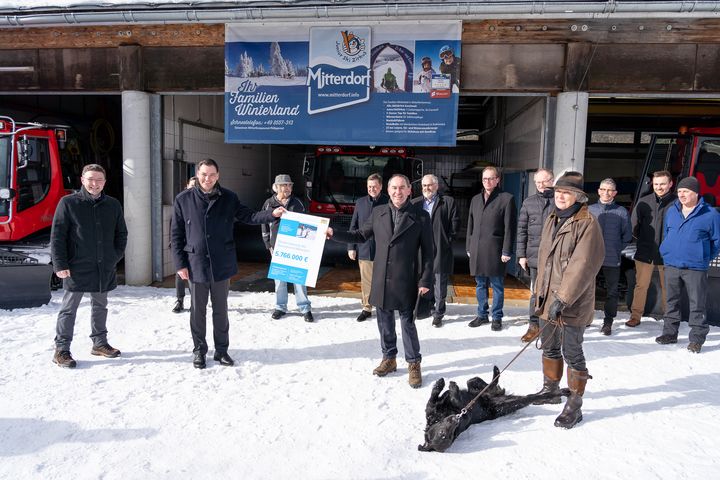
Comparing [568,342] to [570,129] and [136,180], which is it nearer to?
[570,129]

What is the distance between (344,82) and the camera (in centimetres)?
714

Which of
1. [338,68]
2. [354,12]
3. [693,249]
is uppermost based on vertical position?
[354,12]

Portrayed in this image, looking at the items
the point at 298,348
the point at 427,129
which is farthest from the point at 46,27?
the point at 298,348

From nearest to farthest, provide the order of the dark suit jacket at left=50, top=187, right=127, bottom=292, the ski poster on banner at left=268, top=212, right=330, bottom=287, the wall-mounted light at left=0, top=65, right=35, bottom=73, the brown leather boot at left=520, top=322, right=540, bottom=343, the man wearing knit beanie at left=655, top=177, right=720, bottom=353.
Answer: the dark suit jacket at left=50, top=187, right=127, bottom=292 → the ski poster on banner at left=268, top=212, right=330, bottom=287 → the man wearing knit beanie at left=655, top=177, right=720, bottom=353 → the brown leather boot at left=520, top=322, right=540, bottom=343 → the wall-mounted light at left=0, top=65, right=35, bottom=73

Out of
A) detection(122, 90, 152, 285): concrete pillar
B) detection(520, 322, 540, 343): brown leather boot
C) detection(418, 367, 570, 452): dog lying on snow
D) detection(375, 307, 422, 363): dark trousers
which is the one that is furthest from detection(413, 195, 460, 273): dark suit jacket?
detection(122, 90, 152, 285): concrete pillar

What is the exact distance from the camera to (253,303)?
22.3 ft

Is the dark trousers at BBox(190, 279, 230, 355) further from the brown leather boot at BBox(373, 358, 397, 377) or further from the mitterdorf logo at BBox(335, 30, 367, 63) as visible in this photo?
the mitterdorf logo at BBox(335, 30, 367, 63)

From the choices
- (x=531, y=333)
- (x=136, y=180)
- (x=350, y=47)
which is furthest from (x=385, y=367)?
(x=136, y=180)

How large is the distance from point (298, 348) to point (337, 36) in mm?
4511

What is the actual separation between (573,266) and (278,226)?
3.51 metres

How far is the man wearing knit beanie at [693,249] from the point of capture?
5121 millimetres

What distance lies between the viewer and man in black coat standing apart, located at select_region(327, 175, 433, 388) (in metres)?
4.14

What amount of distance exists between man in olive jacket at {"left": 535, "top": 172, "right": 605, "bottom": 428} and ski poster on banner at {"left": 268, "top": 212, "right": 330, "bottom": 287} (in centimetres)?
222

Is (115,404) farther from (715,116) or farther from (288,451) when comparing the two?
(715,116)
